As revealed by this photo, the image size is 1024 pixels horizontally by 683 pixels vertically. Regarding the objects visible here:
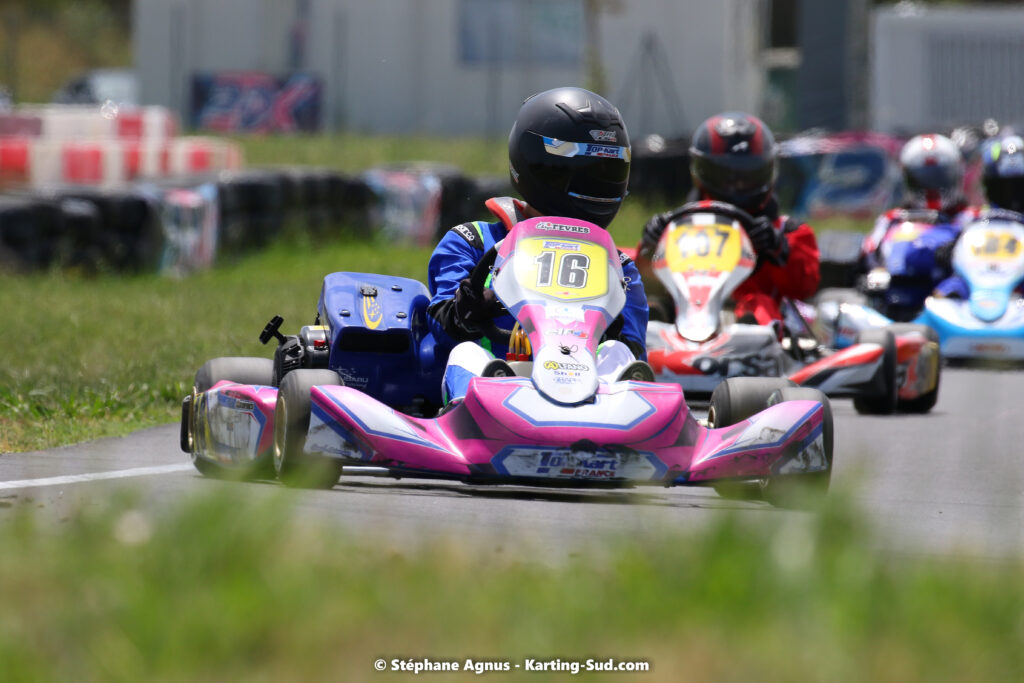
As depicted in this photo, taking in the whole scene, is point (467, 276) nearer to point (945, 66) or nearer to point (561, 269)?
point (561, 269)

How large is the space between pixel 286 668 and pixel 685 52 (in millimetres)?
28544

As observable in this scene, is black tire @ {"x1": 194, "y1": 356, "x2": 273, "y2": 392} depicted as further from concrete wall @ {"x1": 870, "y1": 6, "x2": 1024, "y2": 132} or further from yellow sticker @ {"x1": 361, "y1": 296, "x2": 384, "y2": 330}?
concrete wall @ {"x1": 870, "y1": 6, "x2": 1024, "y2": 132}

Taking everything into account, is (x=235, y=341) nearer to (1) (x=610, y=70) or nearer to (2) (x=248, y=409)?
(2) (x=248, y=409)

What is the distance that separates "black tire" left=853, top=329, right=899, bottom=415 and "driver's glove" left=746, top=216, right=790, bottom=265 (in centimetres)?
66

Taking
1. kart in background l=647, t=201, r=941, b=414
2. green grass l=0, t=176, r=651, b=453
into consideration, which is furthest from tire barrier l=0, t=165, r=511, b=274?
kart in background l=647, t=201, r=941, b=414

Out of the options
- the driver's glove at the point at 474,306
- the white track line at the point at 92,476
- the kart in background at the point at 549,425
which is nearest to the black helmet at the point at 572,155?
the kart in background at the point at 549,425

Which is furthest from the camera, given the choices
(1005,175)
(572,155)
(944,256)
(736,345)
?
(1005,175)

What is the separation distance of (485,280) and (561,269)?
333mm

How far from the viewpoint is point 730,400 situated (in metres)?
6.08

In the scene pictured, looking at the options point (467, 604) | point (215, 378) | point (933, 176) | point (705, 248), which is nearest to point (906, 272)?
point (933, 176)

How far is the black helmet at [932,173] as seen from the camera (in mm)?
12688

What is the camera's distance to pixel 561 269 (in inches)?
234

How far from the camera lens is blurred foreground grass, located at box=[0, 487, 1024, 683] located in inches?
121

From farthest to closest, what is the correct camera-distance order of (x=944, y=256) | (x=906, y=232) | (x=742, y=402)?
1. (x=906, y=232)
2. (x=944, y=256)
3. (x=742, y=402)
